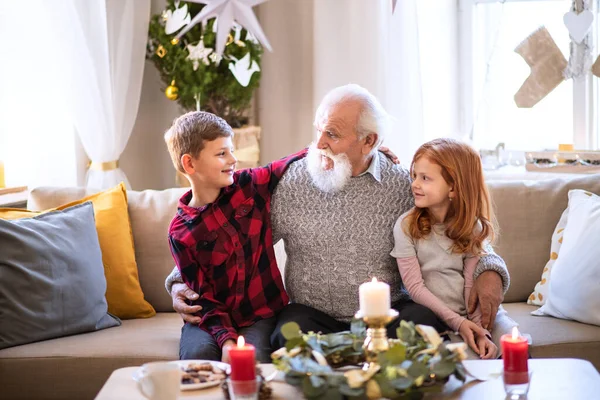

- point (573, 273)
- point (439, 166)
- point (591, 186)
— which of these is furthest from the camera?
point (591, 186)

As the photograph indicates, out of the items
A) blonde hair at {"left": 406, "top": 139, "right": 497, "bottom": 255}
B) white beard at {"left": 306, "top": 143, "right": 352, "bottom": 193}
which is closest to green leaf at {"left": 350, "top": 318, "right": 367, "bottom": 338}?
blonde hair at {"left": 406, "top": 139, "right": 497, "bottom": 255}

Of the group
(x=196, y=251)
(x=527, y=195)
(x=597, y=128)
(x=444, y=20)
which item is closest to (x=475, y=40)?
(x=444, y=20)

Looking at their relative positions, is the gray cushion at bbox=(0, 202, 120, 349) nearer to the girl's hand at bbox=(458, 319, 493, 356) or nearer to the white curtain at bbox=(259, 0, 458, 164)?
the girl's hand at bbox=(458, 319, 493, 356)

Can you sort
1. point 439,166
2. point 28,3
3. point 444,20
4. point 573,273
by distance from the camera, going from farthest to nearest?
1. point 444,20
2. point 28,3
3. point 573,273
4. point 439,166

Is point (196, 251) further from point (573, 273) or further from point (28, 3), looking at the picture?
point (28, 3)

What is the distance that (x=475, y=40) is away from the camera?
14.4 feet

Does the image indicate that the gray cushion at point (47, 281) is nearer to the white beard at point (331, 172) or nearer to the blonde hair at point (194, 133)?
the blonde hair at point (194, 133)

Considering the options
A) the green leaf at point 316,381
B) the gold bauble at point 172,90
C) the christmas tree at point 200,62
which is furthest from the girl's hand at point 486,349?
the gold bauble at point 172,90

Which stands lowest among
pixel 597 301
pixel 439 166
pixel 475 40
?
pixel 597 301

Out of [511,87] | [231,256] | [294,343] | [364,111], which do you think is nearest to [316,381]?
[294,343]

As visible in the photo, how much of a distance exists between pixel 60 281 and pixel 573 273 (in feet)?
5.28

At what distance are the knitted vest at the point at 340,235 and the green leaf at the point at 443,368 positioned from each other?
2.95 feet

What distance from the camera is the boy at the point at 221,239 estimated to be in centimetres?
261

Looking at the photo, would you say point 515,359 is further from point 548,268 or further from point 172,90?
point 172,90
